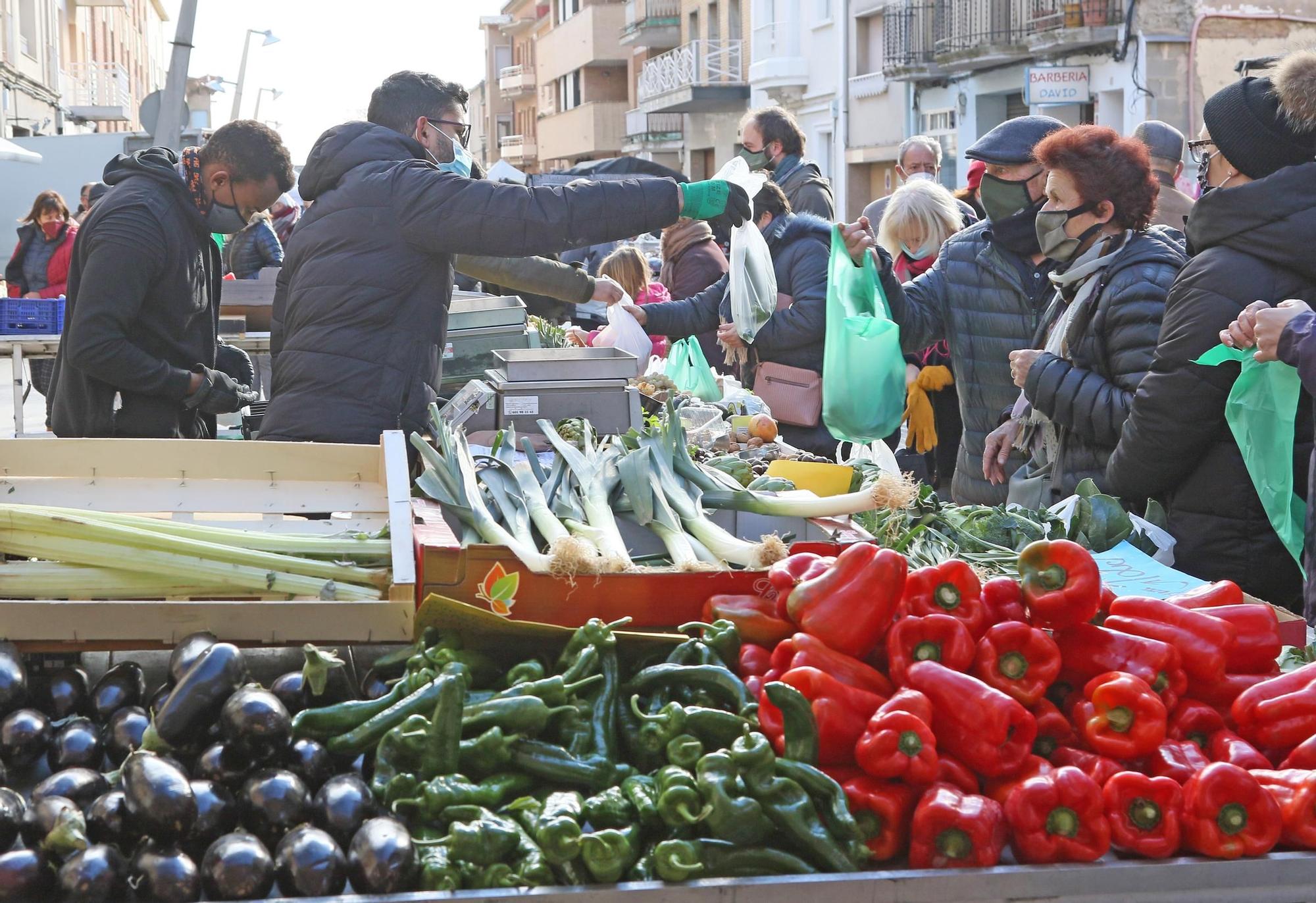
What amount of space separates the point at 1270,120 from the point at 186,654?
309 cm

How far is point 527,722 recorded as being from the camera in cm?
232

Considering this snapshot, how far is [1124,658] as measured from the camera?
8.00 feet

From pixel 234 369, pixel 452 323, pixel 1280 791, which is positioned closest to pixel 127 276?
pixel 234 369

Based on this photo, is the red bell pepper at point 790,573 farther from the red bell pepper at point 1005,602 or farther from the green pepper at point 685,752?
the green pepper at point 685,752

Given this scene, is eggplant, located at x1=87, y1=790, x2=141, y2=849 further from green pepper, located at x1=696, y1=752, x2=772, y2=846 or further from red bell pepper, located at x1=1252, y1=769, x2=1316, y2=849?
red bell pepper, located at x1=1252, y1=769, x2=1316, y2=849

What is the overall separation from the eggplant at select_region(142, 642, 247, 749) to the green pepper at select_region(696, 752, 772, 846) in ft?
2.71

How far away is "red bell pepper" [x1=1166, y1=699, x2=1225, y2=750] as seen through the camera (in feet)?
8.00

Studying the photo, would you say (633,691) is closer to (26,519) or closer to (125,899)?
(125,899)

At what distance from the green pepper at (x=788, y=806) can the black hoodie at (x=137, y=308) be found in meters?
3.17

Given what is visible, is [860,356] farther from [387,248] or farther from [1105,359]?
[387,248]

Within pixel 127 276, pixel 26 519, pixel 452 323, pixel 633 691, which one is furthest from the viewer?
pixel 452 323

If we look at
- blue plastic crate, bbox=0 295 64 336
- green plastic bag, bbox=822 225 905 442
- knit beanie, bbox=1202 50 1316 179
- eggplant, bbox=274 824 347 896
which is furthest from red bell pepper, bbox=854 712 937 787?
blue plastic crate, bbox=0 295 64 336

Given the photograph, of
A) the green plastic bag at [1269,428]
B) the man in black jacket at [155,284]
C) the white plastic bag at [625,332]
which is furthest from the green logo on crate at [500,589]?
the white plastic bag at [625,332]

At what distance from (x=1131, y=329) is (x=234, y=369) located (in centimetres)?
346
